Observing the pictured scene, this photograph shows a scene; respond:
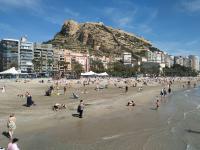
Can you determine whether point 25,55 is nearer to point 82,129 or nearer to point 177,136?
point 82,129

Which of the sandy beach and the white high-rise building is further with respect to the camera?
the white high-rise building

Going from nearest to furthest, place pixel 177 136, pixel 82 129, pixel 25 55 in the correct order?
pixel 177 136, pixel 82 129, pixel 25 55

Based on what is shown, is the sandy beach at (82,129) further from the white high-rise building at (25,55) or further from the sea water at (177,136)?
the white high-rise building at (25,55)

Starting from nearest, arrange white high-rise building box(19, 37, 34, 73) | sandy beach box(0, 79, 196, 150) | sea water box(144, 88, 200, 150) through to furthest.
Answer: sandy beach box(0, 79, 196, 150) → sea water box(144, 88, 200, 150) → white high-rise building box(19, 37, 34, 73)

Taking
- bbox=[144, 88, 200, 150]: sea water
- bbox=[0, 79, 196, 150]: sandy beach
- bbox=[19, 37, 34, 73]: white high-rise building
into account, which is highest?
bbox=[19, 37, 34, 73]: white high-rise building

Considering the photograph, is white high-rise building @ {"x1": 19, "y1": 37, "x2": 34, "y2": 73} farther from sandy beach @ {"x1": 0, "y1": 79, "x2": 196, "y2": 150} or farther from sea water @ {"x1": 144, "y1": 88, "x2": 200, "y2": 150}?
sea water @ {"x1": 144, "y1": 88, "x2": 200, "y2": 150}

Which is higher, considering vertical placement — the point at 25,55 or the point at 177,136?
the point at 25,55

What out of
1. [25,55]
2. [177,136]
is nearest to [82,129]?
[177,136]

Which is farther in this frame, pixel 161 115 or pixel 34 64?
pixel 34 64

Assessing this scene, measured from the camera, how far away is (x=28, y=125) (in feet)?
66.7

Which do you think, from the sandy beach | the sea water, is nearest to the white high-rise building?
the sandy beach

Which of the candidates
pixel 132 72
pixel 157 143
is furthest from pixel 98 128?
pixel 132 72

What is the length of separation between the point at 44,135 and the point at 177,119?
39.8 ft

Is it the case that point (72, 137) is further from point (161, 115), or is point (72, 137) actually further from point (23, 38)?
point (23, 38)
